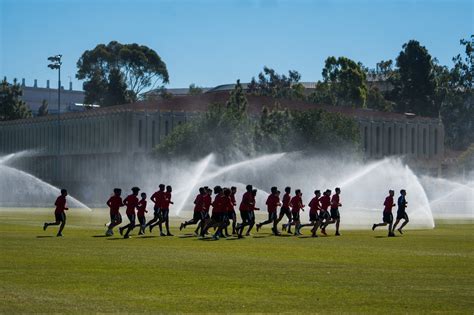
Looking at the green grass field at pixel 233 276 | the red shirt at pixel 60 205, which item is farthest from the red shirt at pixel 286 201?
the red shirt at pixel 60 205

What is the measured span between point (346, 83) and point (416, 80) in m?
10.6

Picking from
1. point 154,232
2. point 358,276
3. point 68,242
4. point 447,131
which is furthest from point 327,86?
point 358,276

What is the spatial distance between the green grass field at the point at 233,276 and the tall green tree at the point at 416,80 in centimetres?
11639

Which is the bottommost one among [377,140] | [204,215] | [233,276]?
[233,276]

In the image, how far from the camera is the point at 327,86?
156500mm

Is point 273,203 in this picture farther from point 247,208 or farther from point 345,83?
point 345,83

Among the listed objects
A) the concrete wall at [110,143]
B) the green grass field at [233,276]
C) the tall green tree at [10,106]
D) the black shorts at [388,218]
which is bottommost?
the green grass field at [233,276]

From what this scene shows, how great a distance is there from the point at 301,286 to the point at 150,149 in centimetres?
8681

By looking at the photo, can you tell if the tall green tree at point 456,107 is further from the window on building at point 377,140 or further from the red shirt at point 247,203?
the red shirt at point 247,203

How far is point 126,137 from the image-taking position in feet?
362

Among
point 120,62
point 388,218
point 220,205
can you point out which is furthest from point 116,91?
point 220,205

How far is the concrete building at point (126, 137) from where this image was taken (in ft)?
363

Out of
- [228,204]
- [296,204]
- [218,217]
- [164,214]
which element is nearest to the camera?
[218,217]

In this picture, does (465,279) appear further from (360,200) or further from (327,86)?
(327,86)
